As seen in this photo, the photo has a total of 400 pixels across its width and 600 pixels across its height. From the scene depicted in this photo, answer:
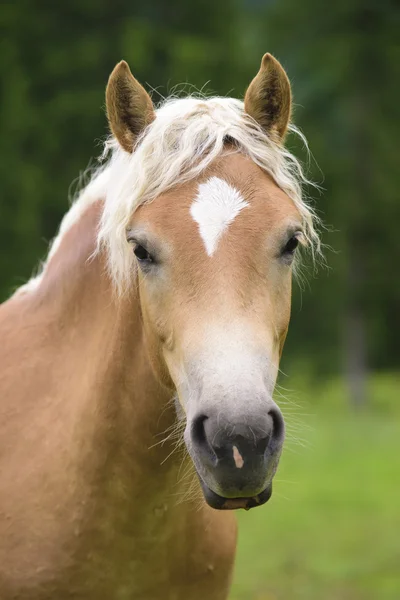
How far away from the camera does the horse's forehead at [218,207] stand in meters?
2.93

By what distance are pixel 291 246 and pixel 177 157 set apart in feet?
1.73

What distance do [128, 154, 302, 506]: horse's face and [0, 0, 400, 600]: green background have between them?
23.8 ft

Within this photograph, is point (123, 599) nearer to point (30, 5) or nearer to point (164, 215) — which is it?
point (164, 215)

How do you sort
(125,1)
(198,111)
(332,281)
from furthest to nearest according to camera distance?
(332,281) → (125,1) → (198,111)

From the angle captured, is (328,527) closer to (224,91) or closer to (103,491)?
(103,491)

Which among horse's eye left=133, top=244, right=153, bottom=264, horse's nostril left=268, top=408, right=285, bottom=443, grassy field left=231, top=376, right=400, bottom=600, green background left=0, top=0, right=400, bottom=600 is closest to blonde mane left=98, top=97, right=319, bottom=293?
horse's eye left=133, top=244, right=153, bottom=264

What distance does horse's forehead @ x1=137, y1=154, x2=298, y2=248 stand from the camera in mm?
2932

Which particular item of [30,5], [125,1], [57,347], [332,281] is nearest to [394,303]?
[332,281]

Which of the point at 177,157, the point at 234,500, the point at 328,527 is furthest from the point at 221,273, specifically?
the point at 328,527

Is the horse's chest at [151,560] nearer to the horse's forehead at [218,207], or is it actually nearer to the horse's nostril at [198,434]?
the horse's nostril at [198,434]

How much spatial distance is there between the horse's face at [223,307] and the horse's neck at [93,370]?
0.66 ft

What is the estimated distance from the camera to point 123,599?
11.0 ft

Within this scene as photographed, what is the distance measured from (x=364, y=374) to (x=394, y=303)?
14.9 feet

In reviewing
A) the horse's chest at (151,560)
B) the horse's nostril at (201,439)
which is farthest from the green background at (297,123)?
the horse's nostril at (201,439)
